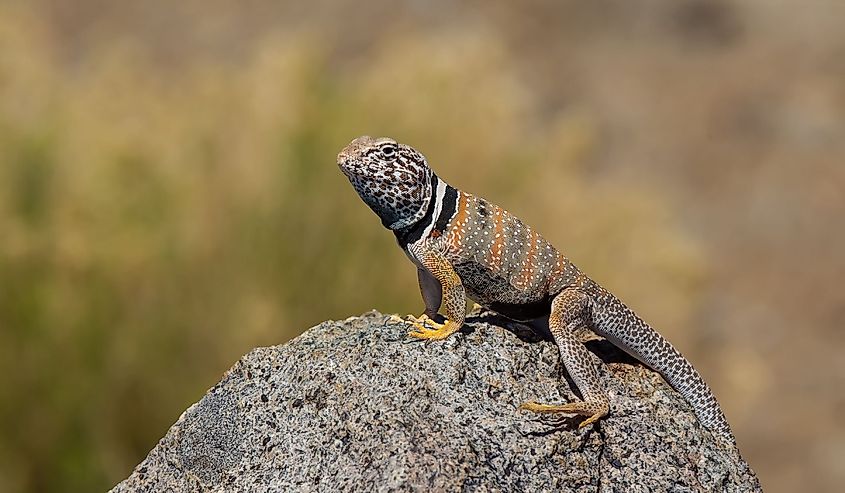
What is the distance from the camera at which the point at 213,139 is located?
9.54 m

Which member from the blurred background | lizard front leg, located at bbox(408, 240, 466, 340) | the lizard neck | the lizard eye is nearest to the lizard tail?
lizard front leg, located at bbox(408, 240, 466, 340)

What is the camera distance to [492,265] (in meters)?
4.23

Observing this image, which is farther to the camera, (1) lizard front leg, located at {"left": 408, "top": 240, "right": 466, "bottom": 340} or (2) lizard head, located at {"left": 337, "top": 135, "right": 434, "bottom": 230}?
(2) lizard head, located at {"left": 337, "top": 135, "right": 434, "bottom": 230}

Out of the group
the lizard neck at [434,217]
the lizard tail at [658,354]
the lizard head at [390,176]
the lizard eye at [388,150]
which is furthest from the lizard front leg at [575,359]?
the lizard eye at [388,150]

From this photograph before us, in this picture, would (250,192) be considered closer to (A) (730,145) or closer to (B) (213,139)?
(B) (213,139)

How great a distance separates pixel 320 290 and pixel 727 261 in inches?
424

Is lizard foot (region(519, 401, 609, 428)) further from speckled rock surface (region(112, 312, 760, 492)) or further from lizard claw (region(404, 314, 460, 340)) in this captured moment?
lizard claw (region(404, 314, 460, 340))

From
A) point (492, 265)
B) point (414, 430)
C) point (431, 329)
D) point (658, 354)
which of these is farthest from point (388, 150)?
point (658, 354)

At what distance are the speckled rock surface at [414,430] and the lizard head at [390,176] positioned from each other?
1.64 feet

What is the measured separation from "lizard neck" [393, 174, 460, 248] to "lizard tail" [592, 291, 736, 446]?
0.73 m

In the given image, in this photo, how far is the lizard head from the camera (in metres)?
4.18

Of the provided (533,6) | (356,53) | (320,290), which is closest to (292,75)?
(320,290)

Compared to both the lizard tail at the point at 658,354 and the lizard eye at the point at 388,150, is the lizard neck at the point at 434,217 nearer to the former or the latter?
the lizard eye at the point at 388,150

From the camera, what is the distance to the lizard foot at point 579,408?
3.71m
